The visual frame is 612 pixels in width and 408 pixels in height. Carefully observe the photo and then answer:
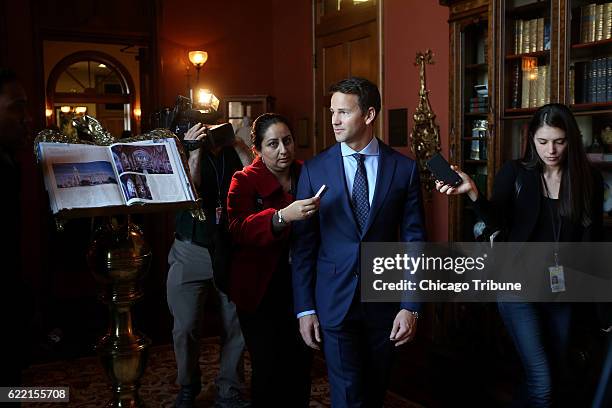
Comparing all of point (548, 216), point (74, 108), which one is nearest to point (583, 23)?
point (548, 216)

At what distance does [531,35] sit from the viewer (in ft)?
13.3

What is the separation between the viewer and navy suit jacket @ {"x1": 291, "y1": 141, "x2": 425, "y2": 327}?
236 centimetres

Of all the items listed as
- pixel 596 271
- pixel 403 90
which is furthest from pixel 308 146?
pixel 596 271

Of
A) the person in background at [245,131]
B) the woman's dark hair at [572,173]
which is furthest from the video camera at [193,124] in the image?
the person in background at [245,131]

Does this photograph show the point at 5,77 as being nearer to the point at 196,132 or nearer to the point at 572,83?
the point at 196,132

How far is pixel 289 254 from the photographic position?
2.71m

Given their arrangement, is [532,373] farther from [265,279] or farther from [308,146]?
[308,146]

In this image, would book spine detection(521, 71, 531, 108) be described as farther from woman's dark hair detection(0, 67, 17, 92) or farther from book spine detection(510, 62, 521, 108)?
woman's dark hair detection(0, 67, 17, 92)

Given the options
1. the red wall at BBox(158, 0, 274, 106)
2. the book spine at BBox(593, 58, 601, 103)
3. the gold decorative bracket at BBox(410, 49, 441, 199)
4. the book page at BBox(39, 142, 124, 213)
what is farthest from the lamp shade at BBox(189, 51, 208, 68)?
the book page at BBox(39, 142, 124, 213)

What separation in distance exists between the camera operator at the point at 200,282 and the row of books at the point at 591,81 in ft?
6.19

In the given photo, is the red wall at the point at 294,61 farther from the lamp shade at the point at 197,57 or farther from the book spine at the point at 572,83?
the book spine at the point at 572,83

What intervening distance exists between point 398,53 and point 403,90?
0.33 meters

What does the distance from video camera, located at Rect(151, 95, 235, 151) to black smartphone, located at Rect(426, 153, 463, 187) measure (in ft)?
3.63

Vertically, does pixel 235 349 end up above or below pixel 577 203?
below
